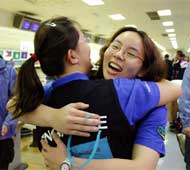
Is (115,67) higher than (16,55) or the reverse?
higher

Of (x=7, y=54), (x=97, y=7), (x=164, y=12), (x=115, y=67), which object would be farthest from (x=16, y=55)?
(x=115, y=67)

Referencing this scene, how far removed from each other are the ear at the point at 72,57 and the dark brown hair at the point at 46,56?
15 mm

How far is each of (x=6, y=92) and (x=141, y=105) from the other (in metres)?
2.00

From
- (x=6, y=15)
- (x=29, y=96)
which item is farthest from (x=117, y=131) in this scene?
(x=6, y=15)

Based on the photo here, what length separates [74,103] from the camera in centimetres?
99

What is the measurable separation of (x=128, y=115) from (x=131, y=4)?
6422 millimetres

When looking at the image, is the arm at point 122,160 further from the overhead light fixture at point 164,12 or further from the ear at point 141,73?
the overhead light fixture at point 164,12

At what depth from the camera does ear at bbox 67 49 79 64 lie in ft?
3.48

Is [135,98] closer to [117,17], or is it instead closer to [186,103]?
[186,103]

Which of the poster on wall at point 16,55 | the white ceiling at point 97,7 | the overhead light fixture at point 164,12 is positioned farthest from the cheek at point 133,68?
the overhead light fixture at point 164,12

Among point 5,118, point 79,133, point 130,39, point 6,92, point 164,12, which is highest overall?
point 164,12

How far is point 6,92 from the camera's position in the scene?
270cm

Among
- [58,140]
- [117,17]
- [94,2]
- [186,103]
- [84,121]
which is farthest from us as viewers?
[117,17]

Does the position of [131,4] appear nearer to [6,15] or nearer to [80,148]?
[6,15]
